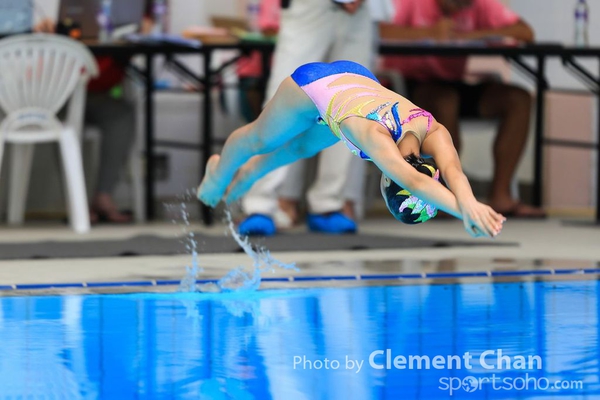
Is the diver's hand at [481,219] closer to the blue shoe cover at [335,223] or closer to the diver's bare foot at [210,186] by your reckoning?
the diver's bare foot at [210,186]

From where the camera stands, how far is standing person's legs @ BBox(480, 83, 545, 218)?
20.1 feet

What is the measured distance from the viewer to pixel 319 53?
16.2ft

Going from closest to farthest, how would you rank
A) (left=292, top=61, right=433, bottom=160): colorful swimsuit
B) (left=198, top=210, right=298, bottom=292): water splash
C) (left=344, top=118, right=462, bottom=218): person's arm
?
(left=344, top=118, right=462, bottom=218): person's arm
(left=292, top=61, right=433, bottom=160): colorful swimsuit
(left=198, top=210, right=298, bottom=292): water splash

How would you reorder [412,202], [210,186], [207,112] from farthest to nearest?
1. [207,112]
2. [210,186]
3. [412,202]

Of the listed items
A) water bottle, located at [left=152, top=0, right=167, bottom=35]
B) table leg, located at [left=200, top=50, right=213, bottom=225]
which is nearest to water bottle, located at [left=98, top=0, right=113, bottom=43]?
water bottle, located at [left=152, top=0, right=167, bottom=35]

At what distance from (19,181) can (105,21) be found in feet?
2.95

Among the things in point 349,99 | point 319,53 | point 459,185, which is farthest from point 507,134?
point 459,185

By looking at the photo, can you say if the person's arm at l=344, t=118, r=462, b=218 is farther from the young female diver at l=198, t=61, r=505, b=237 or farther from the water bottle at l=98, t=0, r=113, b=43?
the water bottle at l=98, t=0, r=113, b=43

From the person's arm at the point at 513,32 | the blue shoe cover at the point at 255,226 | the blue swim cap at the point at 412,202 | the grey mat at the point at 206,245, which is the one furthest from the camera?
the person's arm at the point at 513,32

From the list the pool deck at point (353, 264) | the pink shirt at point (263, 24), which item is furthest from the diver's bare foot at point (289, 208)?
the pink shirt at point (263, 24)

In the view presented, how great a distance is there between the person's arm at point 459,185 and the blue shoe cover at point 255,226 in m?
2.09

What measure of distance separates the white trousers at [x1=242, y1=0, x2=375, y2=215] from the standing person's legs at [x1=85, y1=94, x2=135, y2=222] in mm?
1074

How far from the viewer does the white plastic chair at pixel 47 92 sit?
17.1 feet

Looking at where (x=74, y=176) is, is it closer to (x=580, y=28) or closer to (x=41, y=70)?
(x=41, y=70)
